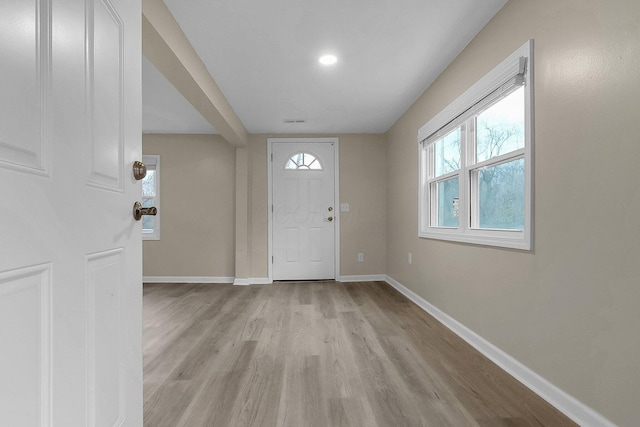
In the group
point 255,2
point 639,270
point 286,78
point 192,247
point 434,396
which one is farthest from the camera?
point 192,247

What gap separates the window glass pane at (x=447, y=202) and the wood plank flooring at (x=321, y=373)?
2.90 feet

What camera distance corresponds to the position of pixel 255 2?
197 centimetres

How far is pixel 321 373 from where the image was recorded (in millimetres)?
1917

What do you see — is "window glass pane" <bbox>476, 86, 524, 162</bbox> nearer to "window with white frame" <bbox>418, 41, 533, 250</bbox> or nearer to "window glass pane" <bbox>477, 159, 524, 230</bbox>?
"window with white frame" <bbox>418, 41, 533, 250</bbox>

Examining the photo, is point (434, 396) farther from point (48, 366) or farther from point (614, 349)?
point (48, 366)

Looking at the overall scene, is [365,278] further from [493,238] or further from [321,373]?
[321,373]

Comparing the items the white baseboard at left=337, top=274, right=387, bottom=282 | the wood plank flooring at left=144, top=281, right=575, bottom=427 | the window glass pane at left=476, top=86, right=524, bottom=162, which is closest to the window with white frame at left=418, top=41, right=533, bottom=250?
the window glass pane at left=476, top=86, right=524, bottom=162

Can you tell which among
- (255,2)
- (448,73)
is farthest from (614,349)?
(255,2)

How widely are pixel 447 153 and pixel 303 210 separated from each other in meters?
2.35

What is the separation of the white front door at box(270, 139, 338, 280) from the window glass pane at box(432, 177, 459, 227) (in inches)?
73.5

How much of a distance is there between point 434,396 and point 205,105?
9.31 feet

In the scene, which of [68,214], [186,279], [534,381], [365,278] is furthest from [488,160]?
[186,279]

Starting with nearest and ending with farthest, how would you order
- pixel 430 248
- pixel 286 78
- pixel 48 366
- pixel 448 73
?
pixel 48 366, pixel 448 73, pixel 286 78, pixel 430 248

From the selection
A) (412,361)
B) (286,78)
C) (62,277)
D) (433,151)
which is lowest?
(412,361)
